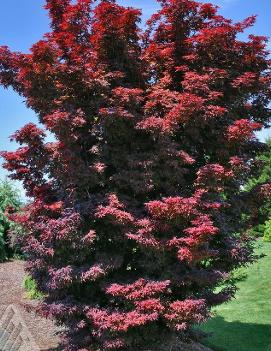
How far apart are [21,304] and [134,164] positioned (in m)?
4.06

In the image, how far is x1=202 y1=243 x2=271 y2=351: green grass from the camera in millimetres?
10172

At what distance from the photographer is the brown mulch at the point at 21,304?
975cm

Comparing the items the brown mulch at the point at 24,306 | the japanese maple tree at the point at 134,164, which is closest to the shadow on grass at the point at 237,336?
the brown mulch at the point at 24,306

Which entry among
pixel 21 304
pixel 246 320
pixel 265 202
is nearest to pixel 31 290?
pixel 21 304

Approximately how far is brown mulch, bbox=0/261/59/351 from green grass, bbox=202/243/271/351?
332cm

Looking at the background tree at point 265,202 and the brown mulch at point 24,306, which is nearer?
the background tree at point 265,202

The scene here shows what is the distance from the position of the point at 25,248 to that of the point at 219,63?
427 cm

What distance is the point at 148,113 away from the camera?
7070mm

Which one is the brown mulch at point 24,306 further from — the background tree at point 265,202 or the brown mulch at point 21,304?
the background tree at point 265,202

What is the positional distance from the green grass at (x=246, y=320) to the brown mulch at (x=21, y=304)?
332 cm

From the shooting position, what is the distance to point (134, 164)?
663 centimetres

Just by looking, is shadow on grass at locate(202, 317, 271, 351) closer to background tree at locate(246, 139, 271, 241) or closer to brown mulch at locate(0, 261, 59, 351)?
background tree at locate(246, 139, 271, 241)

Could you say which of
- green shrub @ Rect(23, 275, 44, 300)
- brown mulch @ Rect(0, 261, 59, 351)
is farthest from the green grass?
green shrub @ Rect(23, 275, 44, 300)

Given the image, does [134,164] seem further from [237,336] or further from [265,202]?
[237,336]
